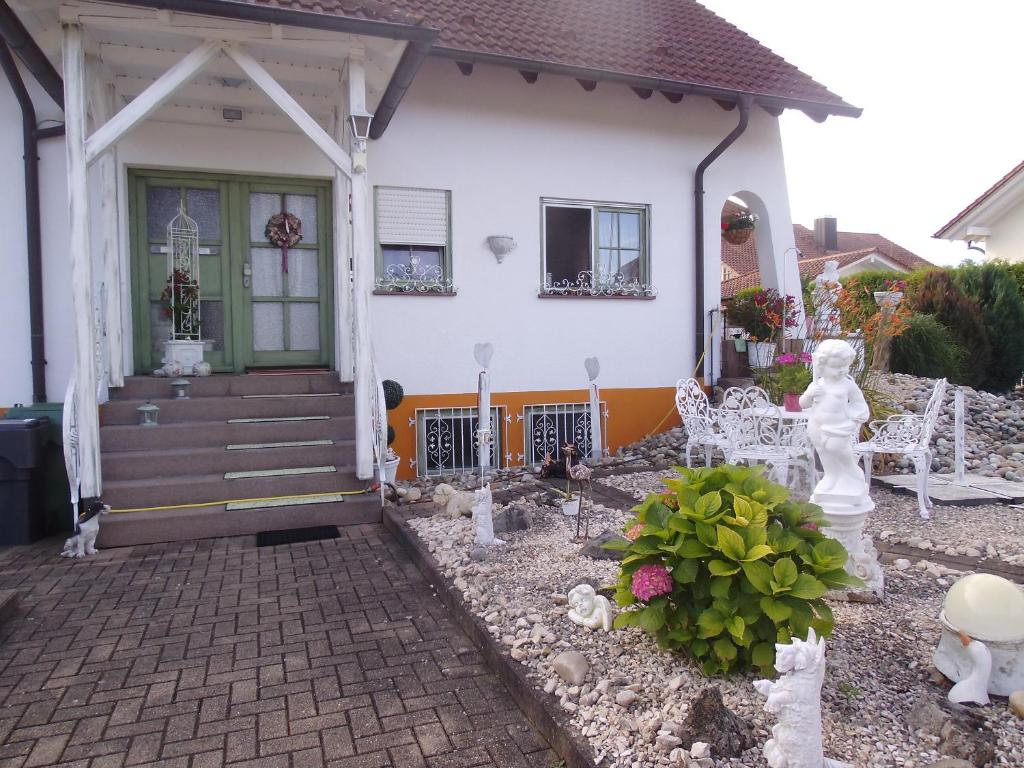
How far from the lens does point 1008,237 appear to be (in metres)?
17.4

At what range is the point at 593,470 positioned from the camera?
7.19m

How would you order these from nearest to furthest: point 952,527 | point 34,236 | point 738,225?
point 952,527
point 34,236
point 738,225

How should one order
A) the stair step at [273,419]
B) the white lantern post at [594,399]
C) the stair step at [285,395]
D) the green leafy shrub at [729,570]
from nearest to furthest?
the green leafy shrub at [729,570]
the stair step at [273,419]
the white lantern post at [594,399]
the stair step at [285,395]

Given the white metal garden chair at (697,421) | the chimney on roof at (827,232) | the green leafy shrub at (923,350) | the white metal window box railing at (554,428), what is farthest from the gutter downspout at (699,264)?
the chimney on roof at (827,232)

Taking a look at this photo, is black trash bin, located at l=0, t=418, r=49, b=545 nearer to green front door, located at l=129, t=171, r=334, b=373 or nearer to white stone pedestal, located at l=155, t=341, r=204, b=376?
white stone pedestal, located at l=155, t=341, r=204, b=376

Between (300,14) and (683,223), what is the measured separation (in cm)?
507

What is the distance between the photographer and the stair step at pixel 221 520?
503cm

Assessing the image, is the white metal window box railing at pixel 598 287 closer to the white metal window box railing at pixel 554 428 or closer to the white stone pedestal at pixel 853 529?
the white metal window box railing at pixel 554 428

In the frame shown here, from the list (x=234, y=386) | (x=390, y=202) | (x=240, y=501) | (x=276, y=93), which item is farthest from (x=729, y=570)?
(x=390, y=202)

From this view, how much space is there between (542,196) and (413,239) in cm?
158

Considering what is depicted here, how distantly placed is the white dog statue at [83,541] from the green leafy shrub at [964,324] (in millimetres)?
11083

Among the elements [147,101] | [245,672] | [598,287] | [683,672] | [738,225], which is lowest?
[245,672]

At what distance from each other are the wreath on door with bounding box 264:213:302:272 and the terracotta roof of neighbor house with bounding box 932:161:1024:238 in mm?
17009

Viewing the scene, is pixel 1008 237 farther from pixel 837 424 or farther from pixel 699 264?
pixel 837 424
